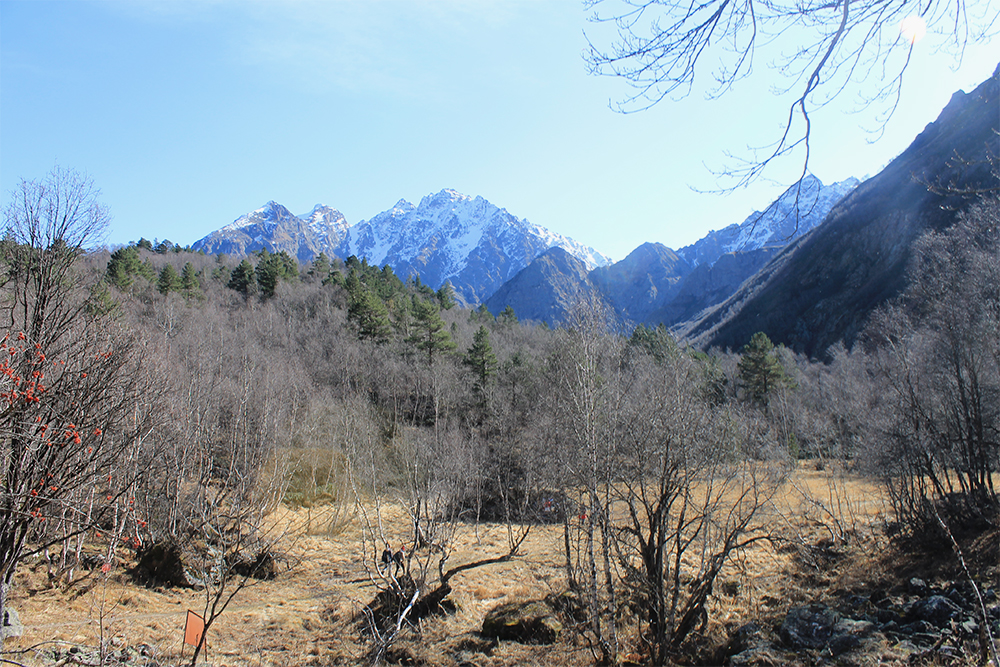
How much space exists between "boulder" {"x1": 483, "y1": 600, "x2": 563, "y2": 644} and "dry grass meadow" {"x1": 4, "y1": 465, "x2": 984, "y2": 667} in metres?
0.30

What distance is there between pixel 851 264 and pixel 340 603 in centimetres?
10463

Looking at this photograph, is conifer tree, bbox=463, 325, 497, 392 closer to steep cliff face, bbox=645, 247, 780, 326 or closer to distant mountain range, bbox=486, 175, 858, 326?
distant mountain range, bbox=486, 175, 858, 326

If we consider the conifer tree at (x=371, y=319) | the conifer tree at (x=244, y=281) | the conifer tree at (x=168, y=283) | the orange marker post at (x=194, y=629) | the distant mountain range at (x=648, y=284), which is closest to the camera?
the orange marker post at (x=194, y=629)

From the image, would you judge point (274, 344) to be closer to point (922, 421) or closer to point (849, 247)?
point (922, 421)

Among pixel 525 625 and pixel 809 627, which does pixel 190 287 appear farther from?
pixel 809 627

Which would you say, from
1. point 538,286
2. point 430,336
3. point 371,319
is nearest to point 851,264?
point 430,336

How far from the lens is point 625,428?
9664mm

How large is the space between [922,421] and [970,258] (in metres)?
4.58

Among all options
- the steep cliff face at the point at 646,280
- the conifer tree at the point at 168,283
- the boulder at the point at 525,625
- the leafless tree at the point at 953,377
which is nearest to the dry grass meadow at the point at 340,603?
the boulder at the point at 525,625

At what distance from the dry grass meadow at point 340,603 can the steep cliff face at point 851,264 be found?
248 feet

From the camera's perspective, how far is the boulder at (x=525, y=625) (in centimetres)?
995

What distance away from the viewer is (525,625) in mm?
10148

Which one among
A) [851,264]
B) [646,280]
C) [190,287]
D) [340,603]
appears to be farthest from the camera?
[646,280]

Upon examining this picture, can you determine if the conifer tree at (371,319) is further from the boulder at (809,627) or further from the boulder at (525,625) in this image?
the boulder at (809,627)
